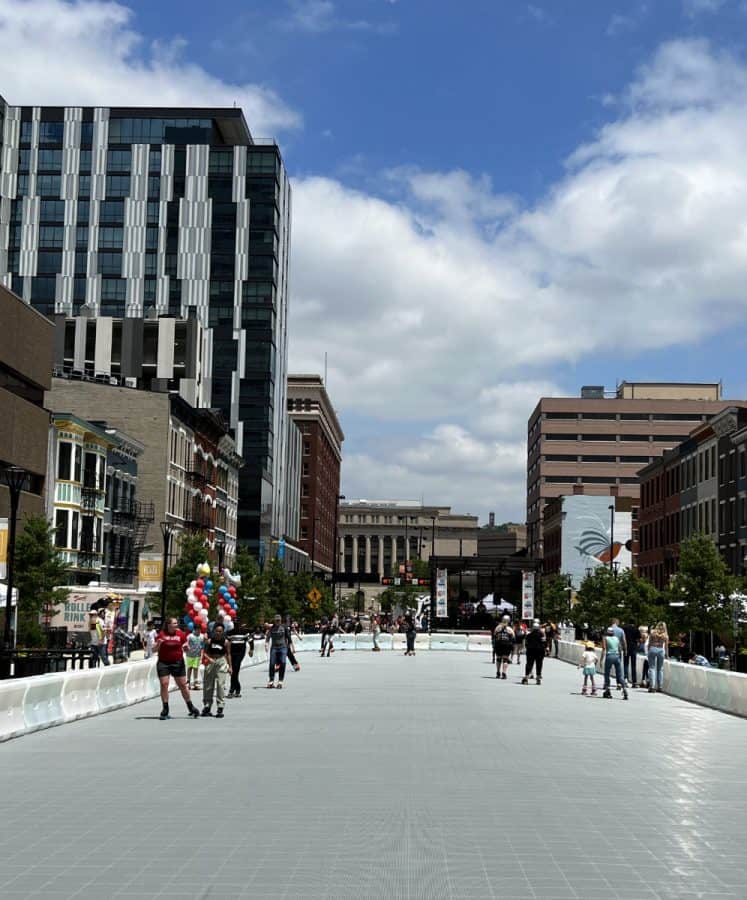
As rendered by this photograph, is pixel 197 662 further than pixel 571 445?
No

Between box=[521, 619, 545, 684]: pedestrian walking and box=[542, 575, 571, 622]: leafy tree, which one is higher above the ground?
box=[542, 575, 571, 622]: leafy tree

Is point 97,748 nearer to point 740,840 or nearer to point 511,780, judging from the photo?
point 511,780

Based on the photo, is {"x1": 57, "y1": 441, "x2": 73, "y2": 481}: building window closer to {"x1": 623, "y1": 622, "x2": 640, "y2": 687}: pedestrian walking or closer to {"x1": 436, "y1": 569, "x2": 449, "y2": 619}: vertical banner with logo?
{"x1": 623, "y1": 622, "x2": 640, "y2": 687}: pedestrian walking

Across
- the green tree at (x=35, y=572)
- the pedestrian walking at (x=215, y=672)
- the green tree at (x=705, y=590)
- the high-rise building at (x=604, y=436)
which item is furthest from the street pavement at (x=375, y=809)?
the high-rise building at (x=604, y=436)

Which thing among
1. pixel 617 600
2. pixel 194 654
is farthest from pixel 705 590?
pixel 194 654

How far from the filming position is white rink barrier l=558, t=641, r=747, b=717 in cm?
2668

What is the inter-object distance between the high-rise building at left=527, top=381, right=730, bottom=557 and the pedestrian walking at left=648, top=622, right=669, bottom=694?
5164 inches

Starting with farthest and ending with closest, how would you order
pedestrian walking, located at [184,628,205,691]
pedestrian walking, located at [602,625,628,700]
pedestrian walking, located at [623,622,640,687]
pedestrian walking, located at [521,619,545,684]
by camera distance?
1. pedestrian walking, located at [623,622,640,687]
2. pedestrian walking, located at [521,619,545,684]
3. pedestrian walking, located at [602,625,628,700]
4. pedestrian walking, located at [184,628,205,691]

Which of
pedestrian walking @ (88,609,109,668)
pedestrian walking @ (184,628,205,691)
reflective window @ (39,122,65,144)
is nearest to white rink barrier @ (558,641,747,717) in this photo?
pedestrian walking @ (184,628,205,691)

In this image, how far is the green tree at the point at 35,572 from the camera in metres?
45.8

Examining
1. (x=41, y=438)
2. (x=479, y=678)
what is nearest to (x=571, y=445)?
(x=41, y=438)

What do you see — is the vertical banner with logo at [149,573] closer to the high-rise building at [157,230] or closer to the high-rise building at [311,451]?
the high-rise building at [157,230]

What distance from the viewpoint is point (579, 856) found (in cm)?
970

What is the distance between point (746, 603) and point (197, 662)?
84.6 feet
